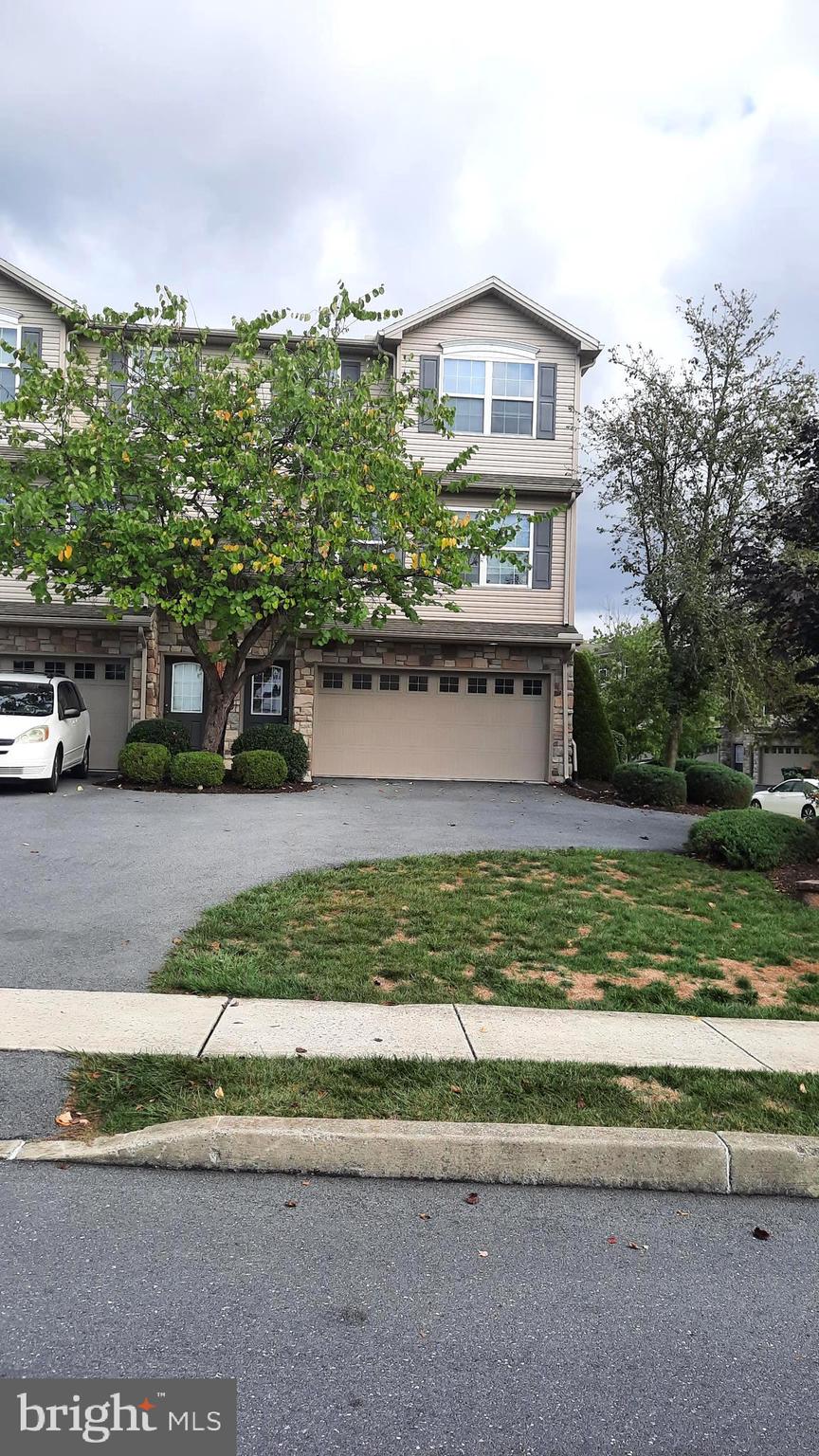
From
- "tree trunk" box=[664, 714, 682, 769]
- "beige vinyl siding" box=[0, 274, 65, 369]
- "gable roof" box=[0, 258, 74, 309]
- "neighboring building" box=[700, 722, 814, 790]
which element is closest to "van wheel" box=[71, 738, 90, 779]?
"beige vinyl siding" box=[0, 274, 65, 369]

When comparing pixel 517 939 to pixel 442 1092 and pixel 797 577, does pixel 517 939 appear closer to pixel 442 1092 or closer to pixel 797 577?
pixel 442 1092

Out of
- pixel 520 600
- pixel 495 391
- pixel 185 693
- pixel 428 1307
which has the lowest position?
pixel 428 1307

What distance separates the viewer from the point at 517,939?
8078 mm

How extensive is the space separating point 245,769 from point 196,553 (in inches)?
146

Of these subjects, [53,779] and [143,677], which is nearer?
[53,779]

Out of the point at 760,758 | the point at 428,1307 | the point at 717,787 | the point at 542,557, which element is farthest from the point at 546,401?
the point at 760,758

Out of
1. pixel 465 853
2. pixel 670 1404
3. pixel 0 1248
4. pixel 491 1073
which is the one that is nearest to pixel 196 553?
pixel 465 853

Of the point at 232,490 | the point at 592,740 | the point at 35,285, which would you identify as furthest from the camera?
the point at 592,740

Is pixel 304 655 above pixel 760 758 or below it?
above

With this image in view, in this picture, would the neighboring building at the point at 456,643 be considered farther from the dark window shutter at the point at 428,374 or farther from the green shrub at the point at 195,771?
the green shrub at the point at 195,771

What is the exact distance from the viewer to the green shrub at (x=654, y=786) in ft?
57.6

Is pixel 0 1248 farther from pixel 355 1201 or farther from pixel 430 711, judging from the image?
pixel 430 711

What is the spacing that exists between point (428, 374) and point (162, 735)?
909 centimetres

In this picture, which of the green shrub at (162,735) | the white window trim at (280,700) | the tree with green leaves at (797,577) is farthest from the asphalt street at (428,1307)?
the white window trim at (280,700)
